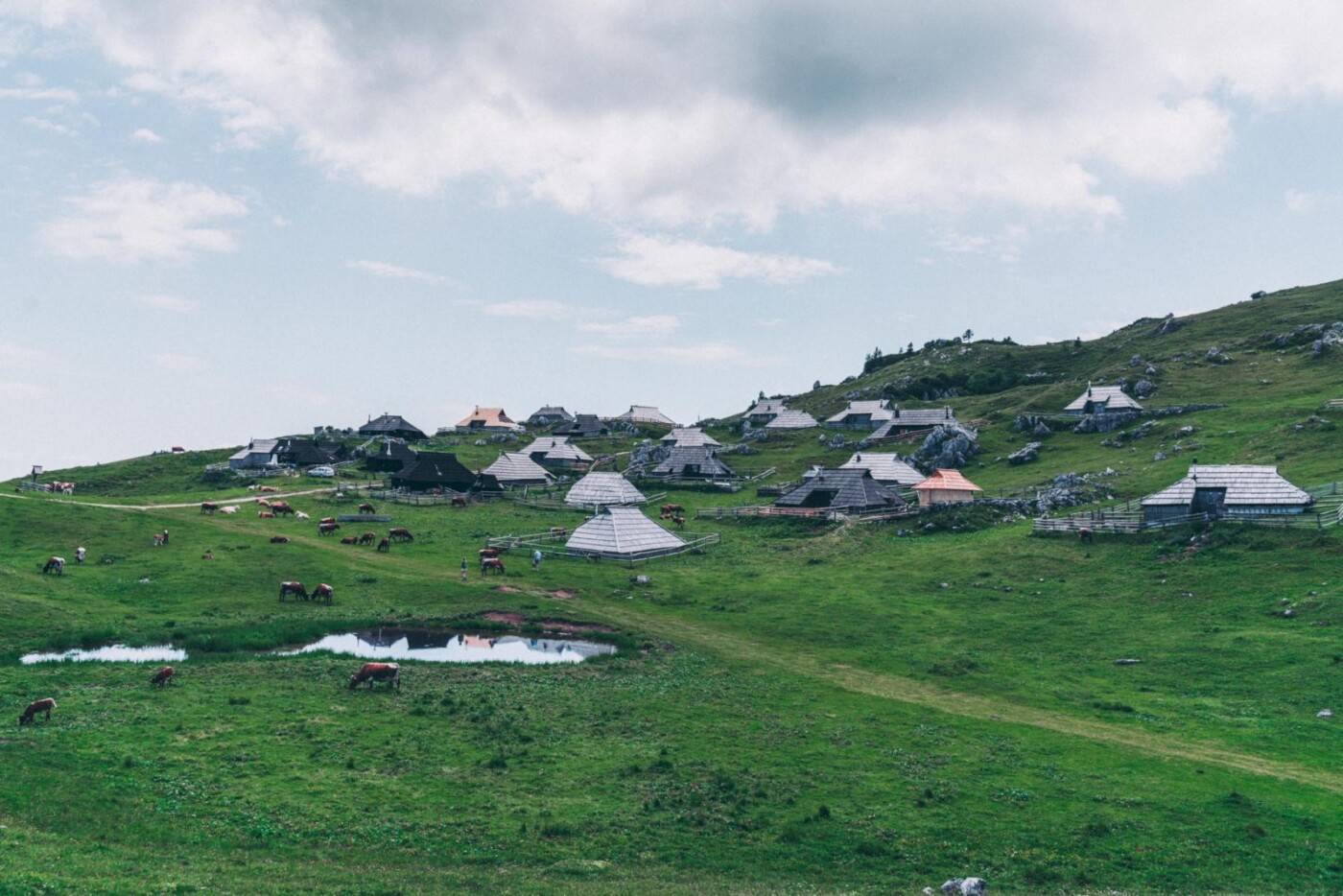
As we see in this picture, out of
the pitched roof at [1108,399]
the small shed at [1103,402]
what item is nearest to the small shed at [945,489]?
the small shed at [1103,402]

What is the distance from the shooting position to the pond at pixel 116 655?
36969 millimetres

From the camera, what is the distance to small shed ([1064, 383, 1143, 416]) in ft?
382

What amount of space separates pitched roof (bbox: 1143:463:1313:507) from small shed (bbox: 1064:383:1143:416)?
60.2 m

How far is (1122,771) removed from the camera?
27312mm

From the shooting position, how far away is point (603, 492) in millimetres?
88250

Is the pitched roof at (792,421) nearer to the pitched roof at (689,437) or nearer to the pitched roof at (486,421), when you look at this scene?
the pitched roof at (689,437)

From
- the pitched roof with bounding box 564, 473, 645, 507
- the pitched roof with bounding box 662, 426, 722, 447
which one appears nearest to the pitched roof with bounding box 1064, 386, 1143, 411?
the pitched roof with bounding box 662, 426, 722, 447

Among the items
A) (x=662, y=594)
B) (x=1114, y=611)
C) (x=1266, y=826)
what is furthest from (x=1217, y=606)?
(x=662, y=594)

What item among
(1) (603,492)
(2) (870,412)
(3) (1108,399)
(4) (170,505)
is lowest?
(1) (603,492)

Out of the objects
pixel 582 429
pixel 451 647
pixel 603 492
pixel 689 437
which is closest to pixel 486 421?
pixel 582 429

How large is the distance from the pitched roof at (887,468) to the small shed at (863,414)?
149ft

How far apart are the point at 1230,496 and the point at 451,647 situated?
50440 millimetres

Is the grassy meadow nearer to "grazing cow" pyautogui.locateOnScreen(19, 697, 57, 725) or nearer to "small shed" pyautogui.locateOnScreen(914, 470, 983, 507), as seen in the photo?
"grazing cow" pyautogui.locateOnScreen(19, 697, 57, 725)

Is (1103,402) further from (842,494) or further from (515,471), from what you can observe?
(515,471)
